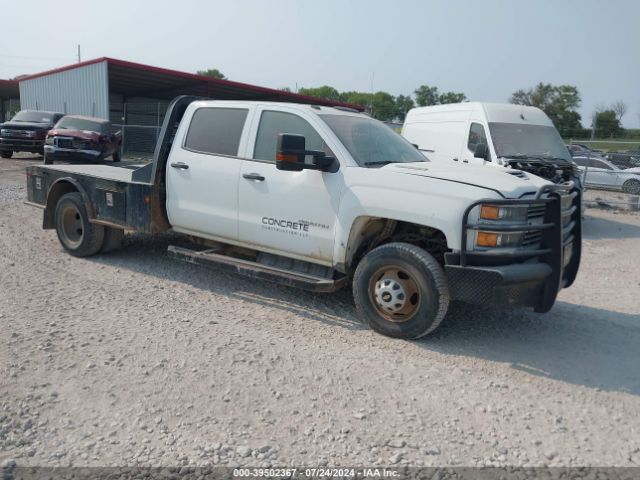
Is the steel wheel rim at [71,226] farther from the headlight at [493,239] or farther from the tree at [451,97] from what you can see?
the tree at [451,97]

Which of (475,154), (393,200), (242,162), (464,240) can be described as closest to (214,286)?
(242,162)

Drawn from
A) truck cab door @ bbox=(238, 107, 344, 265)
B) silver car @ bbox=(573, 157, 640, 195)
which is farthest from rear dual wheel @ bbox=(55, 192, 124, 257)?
silver car @ bbox=(573, 157, 640, 195)

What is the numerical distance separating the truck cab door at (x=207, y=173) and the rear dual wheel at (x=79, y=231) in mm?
1308

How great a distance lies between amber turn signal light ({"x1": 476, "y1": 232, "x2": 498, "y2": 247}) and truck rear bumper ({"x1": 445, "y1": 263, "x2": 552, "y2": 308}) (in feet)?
0.61

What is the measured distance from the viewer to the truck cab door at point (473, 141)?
35.8ft

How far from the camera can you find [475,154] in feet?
33.5

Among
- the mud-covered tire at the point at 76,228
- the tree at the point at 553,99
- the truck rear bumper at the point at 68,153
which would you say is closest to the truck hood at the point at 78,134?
the truck rear bumper at the point at 68,153

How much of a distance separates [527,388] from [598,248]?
6.65 m

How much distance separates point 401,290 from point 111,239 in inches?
163

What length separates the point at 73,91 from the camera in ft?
81.4

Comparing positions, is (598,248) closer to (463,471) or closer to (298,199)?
(298,199)

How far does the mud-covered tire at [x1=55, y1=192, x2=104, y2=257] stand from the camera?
695 cm

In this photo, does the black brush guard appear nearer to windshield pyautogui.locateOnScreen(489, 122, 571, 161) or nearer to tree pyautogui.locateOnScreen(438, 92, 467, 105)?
windshield pyautogui.locateOnScreen(489, 122, 571, 161)

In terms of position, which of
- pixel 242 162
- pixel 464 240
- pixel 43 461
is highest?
pixel 242 162
